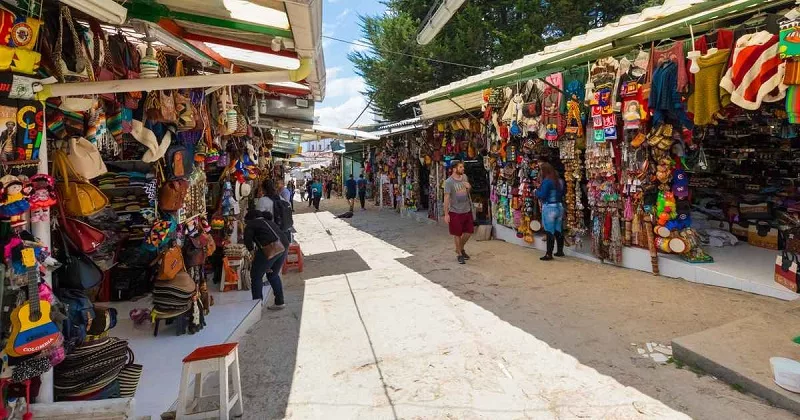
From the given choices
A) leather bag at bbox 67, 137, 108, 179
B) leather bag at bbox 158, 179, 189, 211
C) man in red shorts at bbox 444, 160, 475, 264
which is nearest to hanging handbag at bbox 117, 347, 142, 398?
leather bag at bbox 67, 137, 108, 179

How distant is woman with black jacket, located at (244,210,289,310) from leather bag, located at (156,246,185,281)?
3.47 ft

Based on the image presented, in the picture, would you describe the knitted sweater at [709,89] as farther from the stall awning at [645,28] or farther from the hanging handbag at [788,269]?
the hanging handbag at [788,269]

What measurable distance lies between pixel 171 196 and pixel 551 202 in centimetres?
528

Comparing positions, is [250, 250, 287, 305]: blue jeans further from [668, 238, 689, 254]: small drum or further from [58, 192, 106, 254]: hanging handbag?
[668, 238, 689, 254]: small drum

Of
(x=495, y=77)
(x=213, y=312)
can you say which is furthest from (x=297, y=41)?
(x=495, y=77)

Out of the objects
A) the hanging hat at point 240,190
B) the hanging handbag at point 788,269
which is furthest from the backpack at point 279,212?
the hanging handbag at point 788,269

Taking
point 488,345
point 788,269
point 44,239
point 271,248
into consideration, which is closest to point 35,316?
point 44,239

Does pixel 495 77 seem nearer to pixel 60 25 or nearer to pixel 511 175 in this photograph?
pixel 511 175

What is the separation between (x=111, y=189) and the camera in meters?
4.47

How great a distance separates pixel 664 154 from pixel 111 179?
6237mm

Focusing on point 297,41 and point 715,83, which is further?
point 715,83

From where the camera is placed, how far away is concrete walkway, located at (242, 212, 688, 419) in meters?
2.86

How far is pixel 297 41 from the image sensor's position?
8.59 feet

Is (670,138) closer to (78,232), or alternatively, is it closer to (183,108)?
(183,108)
